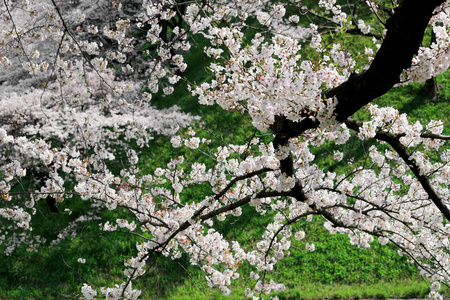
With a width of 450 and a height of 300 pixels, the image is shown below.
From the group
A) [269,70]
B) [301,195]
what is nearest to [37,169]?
[301,195]

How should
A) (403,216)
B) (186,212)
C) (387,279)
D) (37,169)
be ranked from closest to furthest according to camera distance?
1. (403,216)
2. (186,212)
3. (387,279)
4. (37,169)

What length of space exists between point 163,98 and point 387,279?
9.23 metres

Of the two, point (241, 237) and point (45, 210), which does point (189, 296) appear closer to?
point (241, 237)

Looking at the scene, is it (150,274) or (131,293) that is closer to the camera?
(131,293)

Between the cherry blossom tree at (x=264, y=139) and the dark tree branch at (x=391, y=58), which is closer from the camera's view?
the dark tree branch at (x=391, y=58)

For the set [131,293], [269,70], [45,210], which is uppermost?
[269,70]

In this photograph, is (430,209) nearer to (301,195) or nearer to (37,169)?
(301,195)

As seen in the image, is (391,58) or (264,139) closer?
(391,58)

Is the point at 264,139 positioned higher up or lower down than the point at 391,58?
higher up

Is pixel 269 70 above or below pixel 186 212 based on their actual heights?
above

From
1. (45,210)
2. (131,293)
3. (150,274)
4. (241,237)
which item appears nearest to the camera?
(131,293)

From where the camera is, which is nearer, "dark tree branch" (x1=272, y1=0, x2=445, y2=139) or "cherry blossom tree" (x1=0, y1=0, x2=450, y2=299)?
"dark tree branch" (x1=272, y1=0, x2=445, y2=139)

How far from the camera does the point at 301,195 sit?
3146mm

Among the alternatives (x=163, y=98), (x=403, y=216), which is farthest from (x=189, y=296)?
(x=163, y=98)
